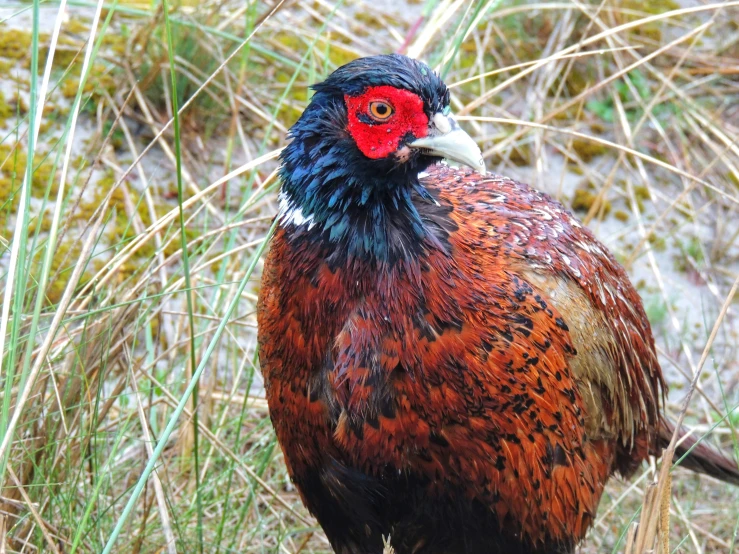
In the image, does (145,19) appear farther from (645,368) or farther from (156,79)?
(645,368)

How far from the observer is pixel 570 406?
2.56 meters

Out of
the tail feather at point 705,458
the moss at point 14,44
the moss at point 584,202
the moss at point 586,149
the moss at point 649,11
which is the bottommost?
the tail feather at point 705,458

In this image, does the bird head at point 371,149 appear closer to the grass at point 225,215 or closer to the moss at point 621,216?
the grass at point 225,215

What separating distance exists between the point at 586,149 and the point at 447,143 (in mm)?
3422

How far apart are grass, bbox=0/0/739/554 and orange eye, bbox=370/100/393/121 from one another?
1.83ft

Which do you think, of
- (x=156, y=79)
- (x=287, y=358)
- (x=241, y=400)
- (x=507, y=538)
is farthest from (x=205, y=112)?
(x=507, y=538)

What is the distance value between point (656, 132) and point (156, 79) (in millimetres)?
3042

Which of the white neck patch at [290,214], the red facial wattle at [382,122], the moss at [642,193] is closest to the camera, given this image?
the red facial wattle at [382,122]

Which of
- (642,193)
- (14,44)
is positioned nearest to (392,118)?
(14,44)

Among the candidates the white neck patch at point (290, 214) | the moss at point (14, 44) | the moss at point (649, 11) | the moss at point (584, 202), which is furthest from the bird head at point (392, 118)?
the moss at point (649, 11)

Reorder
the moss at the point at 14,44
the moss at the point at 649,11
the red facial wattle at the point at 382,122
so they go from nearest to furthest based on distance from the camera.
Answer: the red facial wattle at the point at 382,122, the moss at the point at 14,44, the moss at the point at 649,11

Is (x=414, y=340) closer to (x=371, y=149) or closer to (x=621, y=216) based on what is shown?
(x=371, y=149)

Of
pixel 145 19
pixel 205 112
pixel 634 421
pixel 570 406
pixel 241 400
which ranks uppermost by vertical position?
pixel 145 19

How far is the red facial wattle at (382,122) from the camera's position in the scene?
216 centimetres
